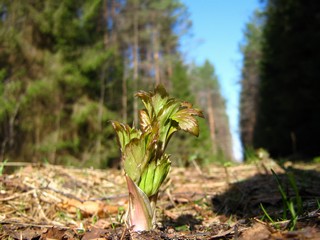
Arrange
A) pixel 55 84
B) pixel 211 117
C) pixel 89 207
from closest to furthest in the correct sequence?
1. pixel 89 207
2. pixel 55 84
3. pixel 211 117

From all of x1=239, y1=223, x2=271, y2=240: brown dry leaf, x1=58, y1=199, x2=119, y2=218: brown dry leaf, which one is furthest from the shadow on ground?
x1=58, y1=199, x2=119, y2=218: brown dry leaf

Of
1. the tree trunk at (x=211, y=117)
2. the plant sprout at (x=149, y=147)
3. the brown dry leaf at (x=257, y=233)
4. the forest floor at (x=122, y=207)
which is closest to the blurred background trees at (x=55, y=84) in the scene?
the forest floor at (x=122, y=207)

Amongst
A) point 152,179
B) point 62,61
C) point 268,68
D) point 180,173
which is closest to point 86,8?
point 62,61

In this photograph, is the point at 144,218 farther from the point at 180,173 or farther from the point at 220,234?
the point at 180,173

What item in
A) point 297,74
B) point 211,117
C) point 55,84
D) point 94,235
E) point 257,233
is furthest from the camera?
point 211,117

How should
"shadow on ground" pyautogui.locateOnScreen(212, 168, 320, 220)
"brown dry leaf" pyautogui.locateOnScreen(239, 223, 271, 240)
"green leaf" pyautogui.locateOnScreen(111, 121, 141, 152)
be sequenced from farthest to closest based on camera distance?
"shadow on ground" pyautogui.locateOnScreen(212, 168, 320, 220) → "green leaf" pyautogui.locateOnScreen(111, 121, 141, 152) → "brown dry leaf" pyautogui.locateOnScreen(239, 223, 271, 240)

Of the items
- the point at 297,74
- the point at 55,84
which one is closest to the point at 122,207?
the point at 55,84

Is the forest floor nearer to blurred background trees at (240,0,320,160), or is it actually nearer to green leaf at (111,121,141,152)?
green leaf at (111,121,141,152)

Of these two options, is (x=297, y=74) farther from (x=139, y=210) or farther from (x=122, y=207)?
(x=139, y=210)
